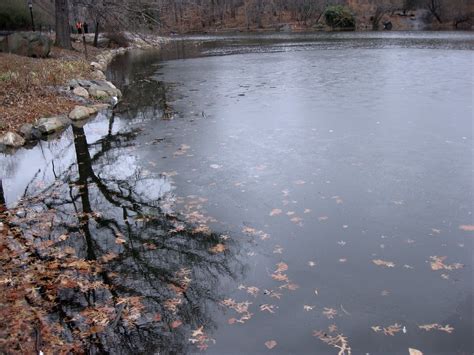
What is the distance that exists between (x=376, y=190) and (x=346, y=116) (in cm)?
522

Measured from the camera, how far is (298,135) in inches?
418

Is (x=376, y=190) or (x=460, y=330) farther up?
(x=376, y=190)

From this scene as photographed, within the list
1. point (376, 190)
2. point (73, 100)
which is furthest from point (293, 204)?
point (73, 100)

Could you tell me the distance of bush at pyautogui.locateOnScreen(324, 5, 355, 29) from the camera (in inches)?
2491

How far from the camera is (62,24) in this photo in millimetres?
25391

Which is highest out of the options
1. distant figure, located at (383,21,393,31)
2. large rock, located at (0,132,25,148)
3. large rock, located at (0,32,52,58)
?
distant figure, located at (383,21,393,31)

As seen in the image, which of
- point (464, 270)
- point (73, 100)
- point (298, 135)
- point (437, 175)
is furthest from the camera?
point (73, 100)

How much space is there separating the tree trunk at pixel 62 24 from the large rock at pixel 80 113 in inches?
522

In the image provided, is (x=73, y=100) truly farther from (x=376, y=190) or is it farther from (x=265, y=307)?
(x=265, y=307)

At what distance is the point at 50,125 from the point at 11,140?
1.48m

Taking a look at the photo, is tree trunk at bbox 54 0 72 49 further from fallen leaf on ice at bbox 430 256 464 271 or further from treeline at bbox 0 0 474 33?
fallen leaf on ice at bbox 430 256 464 271

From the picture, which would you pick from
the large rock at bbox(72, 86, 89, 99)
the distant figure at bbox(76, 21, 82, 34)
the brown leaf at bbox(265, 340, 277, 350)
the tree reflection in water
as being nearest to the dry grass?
the large rock at bbox(72, 86, 89, 99)

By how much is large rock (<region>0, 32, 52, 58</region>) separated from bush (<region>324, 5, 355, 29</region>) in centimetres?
5115

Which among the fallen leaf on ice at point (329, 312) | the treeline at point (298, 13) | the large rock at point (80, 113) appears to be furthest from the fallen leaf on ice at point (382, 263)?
the treeline at point (298, 13)
